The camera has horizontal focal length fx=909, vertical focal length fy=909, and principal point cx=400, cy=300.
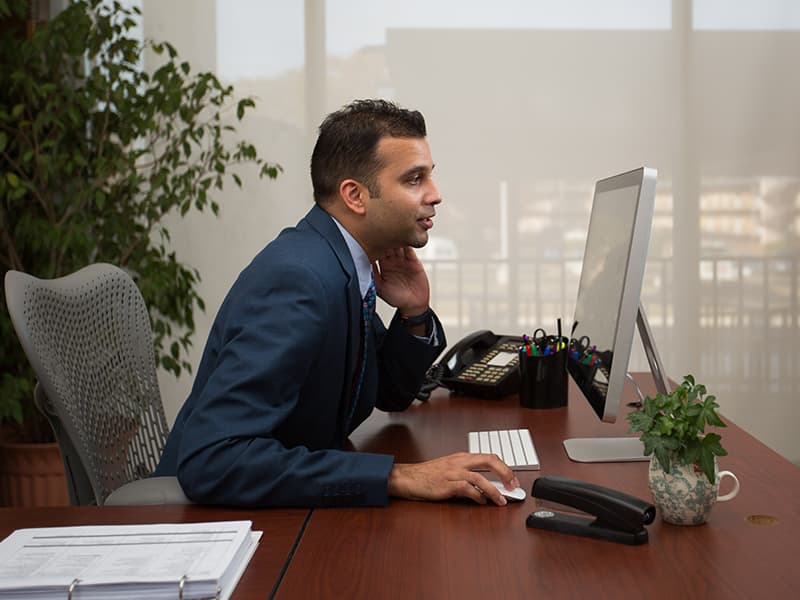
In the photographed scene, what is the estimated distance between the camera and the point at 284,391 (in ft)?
4.49

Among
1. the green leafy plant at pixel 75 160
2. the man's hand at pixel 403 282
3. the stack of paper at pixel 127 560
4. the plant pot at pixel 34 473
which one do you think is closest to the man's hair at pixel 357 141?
the man's hand at pixel 403 282

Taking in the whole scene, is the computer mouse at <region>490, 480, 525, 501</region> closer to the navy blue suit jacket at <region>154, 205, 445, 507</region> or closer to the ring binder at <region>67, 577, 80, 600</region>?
the navy blue suit jacket at <region>154, 205, 445, 507</region>

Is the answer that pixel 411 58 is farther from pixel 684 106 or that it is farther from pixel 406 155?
pixel 406 155

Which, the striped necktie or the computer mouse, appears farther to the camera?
the striped necktie

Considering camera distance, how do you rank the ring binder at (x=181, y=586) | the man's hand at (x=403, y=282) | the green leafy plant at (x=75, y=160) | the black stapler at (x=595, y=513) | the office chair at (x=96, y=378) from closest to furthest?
1. the ring binder at (x=181, y=586)
2. the black stapler at (x=595, y=513)
3. the office chair at (x=96, y=378)
4. the man's hand at (x=403, y=282)
5. the green leafy plant at (x=75, y=160)

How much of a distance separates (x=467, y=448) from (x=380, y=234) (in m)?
0.44

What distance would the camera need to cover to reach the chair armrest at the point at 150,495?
135cm

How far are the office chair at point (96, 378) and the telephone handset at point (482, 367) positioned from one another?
742 mm

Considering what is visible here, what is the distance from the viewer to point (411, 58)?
4055 millimetres

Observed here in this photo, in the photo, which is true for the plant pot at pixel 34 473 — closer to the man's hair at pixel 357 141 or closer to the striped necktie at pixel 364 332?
the striped necktie at pixel 364 332

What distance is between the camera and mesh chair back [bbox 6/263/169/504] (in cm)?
155

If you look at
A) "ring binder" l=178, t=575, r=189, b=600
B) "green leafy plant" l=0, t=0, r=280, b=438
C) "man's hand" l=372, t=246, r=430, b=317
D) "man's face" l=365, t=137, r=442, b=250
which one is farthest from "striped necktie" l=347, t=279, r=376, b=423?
"green leafy plant" l=0, t=0, r=280, b=438

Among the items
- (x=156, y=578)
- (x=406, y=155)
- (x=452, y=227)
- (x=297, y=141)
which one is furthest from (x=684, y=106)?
(x=156, y=578)

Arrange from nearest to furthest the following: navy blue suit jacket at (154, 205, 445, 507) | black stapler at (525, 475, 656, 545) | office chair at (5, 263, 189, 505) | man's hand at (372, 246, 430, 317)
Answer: black stapler at (525, 475, 656, 545), navy blue suit jacket at (154, 205, 445, 507), office chair at (5, 263, 189, 505), man's hand at (372, 246, 430, 317)
